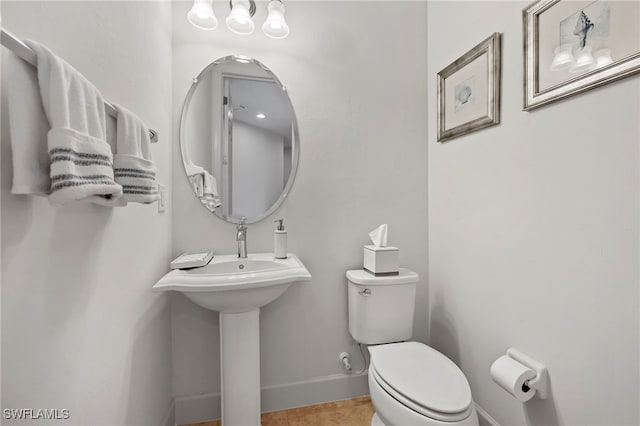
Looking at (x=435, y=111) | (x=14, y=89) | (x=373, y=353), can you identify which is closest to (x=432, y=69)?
(x=435, y=111)

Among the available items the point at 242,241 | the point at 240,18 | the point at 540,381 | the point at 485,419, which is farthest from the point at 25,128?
the point at 485,419

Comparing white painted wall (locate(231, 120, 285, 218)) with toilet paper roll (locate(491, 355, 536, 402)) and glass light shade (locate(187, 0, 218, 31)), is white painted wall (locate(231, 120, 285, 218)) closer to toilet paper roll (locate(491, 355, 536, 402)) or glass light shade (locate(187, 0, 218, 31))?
glass light shade (locate(187, 0, 218, 31))

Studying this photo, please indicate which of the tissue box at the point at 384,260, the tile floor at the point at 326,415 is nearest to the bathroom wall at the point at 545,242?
the tissue box at the point at 384,260

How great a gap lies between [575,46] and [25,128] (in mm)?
1489

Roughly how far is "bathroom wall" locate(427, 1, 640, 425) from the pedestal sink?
880 mm

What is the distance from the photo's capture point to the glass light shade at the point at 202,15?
1.32 meters

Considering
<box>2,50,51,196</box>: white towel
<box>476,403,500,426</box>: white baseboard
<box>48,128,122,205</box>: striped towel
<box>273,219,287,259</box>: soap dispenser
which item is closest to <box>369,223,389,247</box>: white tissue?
<box>273,219,287,259</box>: soap dispenser

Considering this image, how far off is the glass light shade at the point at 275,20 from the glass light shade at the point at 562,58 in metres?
1.17

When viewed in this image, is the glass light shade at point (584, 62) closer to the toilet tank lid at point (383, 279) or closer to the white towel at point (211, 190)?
the toilet tank lid at point (383, 279)

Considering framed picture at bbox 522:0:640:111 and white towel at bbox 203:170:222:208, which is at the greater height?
framed picture at bbox 522:0:640:111

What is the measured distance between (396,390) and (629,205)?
0.95 m

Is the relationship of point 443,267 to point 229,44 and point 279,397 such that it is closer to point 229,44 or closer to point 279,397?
point 279,397

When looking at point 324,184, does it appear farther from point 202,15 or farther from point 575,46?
point 575,46

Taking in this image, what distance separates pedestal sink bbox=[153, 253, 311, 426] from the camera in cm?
107
